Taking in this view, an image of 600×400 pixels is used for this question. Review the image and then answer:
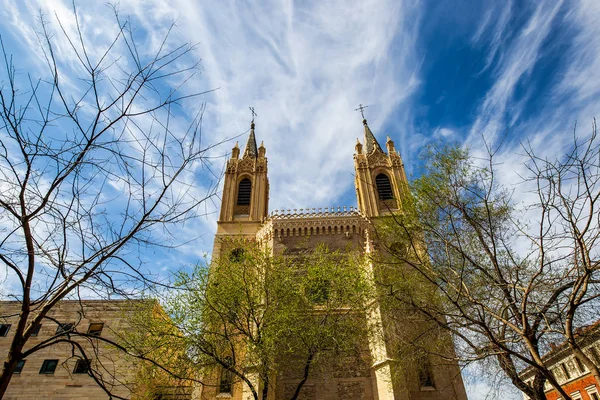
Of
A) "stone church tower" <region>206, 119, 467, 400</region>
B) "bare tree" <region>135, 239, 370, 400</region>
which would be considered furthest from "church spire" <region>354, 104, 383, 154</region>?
"bare tree" <region>135, 239, 370, 400</region>

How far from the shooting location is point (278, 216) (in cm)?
2203

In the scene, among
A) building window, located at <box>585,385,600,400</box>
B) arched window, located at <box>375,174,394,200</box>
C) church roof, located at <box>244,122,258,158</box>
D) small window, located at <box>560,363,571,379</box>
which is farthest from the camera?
church roof, located at <box>244,122,258,158</box>

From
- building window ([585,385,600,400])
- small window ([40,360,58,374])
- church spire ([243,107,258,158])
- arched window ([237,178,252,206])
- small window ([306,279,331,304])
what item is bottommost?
building window ([585,385,600,400])

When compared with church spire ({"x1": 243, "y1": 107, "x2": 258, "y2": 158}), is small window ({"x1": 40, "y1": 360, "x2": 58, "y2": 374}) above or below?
below

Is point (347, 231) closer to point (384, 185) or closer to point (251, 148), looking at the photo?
point (384, 185)

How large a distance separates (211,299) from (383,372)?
7.16m

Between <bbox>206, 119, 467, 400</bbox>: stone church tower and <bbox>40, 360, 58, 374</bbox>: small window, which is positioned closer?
<bbox>206, 119, 467, 400</bbox>: stone church tower

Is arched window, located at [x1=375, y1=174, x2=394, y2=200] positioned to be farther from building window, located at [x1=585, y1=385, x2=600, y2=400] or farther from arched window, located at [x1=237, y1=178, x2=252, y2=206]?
building window, located at [x1=585, y1=385, x2=600, y2=400]

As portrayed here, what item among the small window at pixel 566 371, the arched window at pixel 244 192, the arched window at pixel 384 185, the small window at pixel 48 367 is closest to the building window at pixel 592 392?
the small window at pixel 566 371

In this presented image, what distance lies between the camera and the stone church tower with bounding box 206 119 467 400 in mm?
13570

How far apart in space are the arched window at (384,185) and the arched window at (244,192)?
10.4 m

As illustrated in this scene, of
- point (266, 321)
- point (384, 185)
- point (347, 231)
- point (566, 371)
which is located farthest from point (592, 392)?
point (266, 321)

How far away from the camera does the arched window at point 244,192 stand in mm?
26905

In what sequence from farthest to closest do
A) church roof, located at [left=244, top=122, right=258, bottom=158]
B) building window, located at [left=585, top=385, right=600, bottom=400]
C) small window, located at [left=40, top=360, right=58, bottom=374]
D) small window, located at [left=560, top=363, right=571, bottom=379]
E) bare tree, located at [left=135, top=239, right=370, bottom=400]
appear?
church roof, located at [left=244, top=122, right=258, bottom=158] < small window, located at [left=560, top=363, right=571, bottom=379] < building window, located at [left=585, top=385, right=600, bottom=400] < small window, located at [left=40, top=360, right=58, bottom=374] < bare tree, located at [left=135, top=239, right=370, bottom=400]
